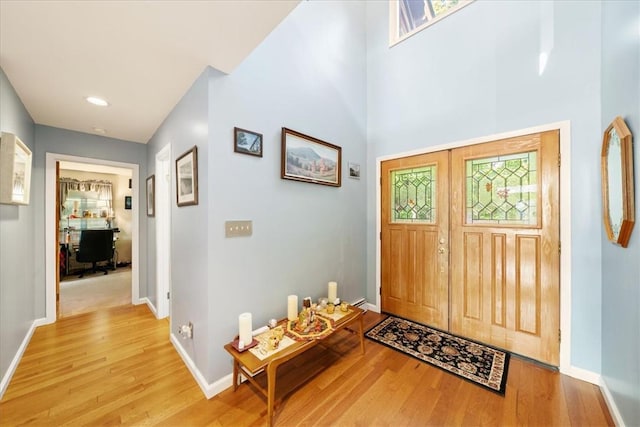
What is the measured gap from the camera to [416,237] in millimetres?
2748

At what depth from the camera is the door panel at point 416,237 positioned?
→ 8.40ft

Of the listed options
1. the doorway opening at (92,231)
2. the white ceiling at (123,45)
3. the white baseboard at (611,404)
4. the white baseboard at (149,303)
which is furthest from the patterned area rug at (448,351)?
the doorway opening at (92,231)

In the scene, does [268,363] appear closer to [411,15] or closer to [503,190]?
[503,190]

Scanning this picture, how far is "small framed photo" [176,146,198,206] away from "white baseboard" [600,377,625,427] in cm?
304

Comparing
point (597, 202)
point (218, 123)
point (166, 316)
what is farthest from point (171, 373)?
point (597, 202)

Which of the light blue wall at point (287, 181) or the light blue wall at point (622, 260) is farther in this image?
the light blue wall at point (287, 181)

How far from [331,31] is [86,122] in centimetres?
295

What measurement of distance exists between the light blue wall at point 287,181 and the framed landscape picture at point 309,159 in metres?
0.08

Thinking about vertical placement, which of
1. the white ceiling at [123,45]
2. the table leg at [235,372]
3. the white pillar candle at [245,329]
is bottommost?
the table leg at [235,372]

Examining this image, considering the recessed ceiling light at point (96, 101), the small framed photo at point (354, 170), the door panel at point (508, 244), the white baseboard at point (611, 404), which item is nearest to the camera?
the white baseboard at point (611, 404)

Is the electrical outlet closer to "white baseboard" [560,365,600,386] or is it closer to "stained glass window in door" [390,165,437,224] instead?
"stained glass window in door" [390,165,437,224]

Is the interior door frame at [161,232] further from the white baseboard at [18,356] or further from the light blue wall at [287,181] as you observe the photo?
the light blue wall at [287,181]

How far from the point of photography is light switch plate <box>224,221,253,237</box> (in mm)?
1749

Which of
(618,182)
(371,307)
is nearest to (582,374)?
(618,182)
